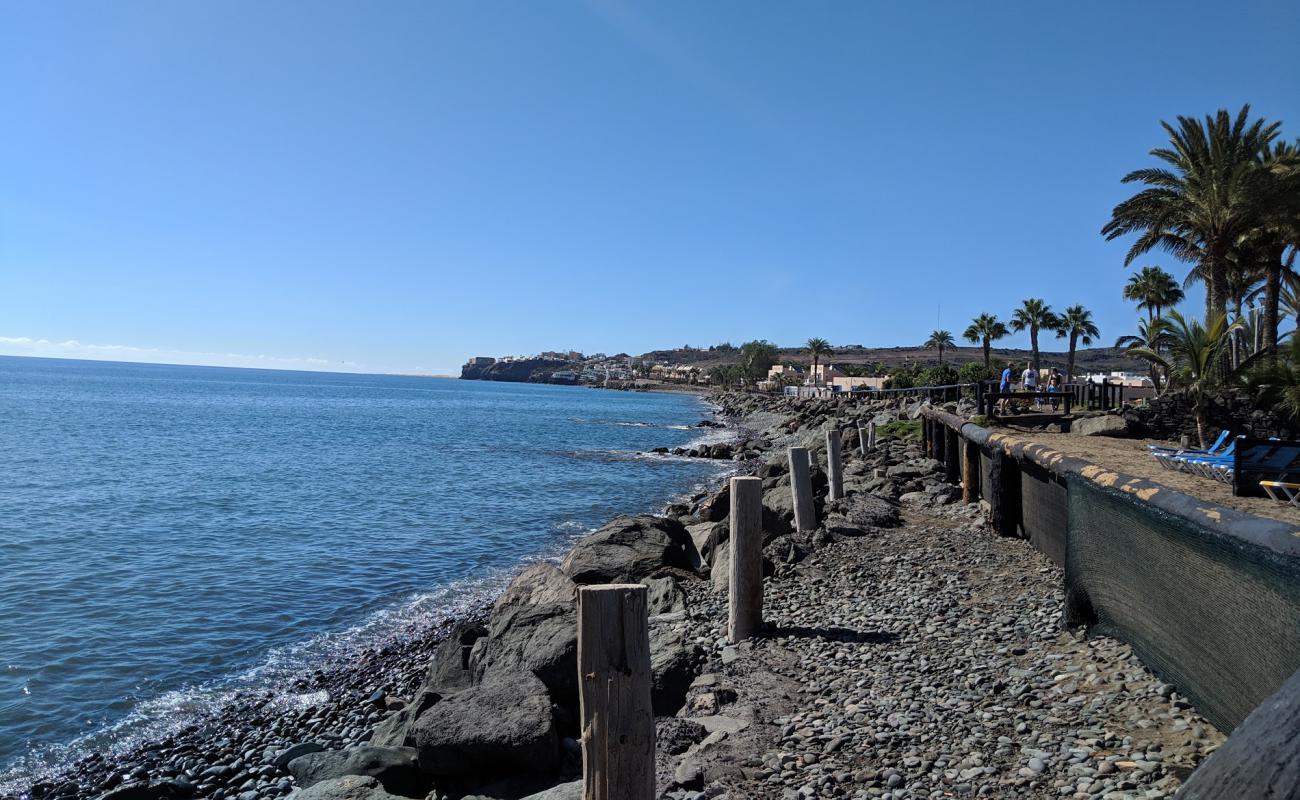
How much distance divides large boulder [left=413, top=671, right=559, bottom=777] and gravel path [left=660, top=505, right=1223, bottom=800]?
131cm

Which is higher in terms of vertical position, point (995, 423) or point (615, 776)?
point (995, 423)

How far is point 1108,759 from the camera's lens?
4.69 m

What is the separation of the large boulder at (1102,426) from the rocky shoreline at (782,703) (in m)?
6.69

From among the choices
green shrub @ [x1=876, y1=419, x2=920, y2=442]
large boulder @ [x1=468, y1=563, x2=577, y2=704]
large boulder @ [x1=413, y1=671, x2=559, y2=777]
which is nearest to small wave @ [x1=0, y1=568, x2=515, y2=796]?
large boulder @ [x1=468, y1=563, x2=577, y2=704]

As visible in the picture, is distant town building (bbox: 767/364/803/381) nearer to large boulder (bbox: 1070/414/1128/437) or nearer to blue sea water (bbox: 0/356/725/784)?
blue sea water (bbox: 0/356/725/784)

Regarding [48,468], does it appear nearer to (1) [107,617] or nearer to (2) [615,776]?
(1) [107,617]

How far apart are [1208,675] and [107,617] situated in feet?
49.6

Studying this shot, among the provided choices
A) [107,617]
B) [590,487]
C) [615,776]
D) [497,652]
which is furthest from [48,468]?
[615,776]

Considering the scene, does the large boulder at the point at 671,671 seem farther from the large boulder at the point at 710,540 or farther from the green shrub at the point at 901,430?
the green shrub at the point at 901,430

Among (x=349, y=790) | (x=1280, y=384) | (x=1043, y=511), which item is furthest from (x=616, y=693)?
(x=1280, y=384)

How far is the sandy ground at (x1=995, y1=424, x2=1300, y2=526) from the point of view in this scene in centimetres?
910

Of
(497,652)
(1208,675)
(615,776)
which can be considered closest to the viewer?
(615,776)

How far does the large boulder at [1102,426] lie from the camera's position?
699 inches

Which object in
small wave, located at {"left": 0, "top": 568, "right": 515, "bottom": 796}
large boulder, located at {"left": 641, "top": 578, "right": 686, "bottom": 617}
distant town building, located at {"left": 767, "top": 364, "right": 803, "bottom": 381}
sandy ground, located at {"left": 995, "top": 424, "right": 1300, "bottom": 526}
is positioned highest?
distant town building, located at {"left": 767, "top": 364, "right": 803, "bottom": 381}
